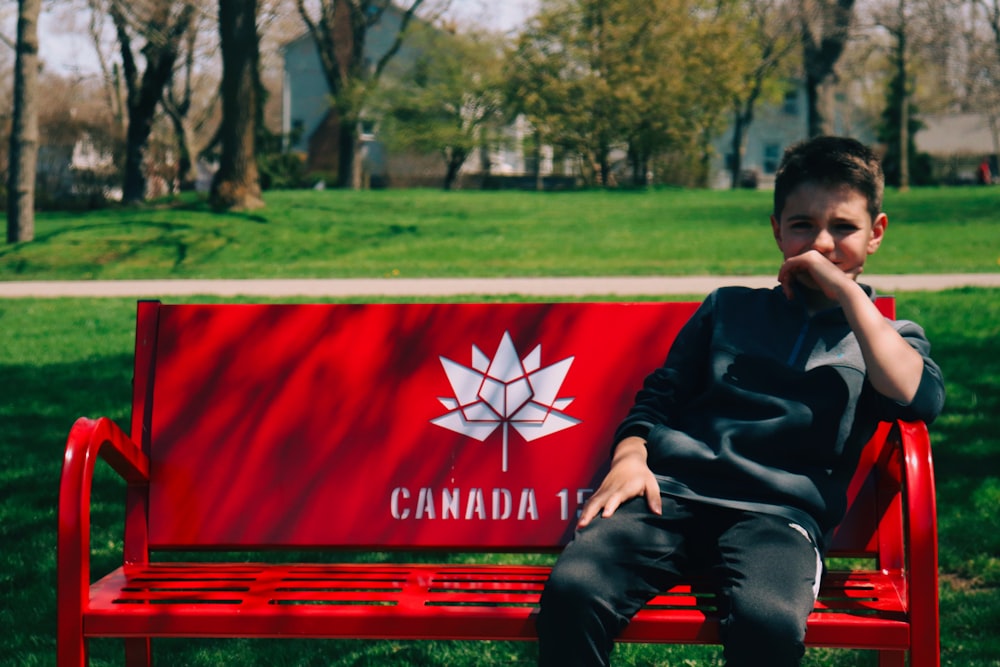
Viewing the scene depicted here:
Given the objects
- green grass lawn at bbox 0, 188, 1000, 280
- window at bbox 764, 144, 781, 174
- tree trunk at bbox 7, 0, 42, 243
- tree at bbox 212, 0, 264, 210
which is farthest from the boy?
window at bbox 764, 144, 781, 174

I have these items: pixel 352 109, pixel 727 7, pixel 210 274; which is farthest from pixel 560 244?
pixel 727 7

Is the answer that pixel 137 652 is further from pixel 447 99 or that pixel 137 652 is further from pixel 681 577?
pixel 447 99

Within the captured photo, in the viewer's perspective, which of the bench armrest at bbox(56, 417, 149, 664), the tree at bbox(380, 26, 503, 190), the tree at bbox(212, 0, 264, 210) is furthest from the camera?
the tree at bbox(380, 26, 503, 190)

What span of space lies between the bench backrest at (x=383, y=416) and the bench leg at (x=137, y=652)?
0.87ft

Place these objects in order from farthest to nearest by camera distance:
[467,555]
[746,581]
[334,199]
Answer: [334,199] → [467,555] → [746,581]

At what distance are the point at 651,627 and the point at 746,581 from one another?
0.23 metres

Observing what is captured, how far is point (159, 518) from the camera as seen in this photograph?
3.19 m

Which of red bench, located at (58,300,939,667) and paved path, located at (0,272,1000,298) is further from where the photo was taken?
paved path, located at (0,272,1000,298)

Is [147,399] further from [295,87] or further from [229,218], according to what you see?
[295,87]

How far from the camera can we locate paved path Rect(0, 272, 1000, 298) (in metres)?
11.2

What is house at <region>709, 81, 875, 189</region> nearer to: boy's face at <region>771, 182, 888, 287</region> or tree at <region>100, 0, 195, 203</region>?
tree at <region>100, 0, 195, 203</region>

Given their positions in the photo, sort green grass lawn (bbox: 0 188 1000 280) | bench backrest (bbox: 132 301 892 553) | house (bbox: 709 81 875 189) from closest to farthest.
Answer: bench backrest (bbox: 132 301 892 553)
green grass lawn (bbox: 0 188 1000 280)
house (bbox: 709 81 875 189)

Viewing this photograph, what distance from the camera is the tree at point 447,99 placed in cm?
4147

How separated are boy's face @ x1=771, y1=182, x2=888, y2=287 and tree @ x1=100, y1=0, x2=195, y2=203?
23101mm
